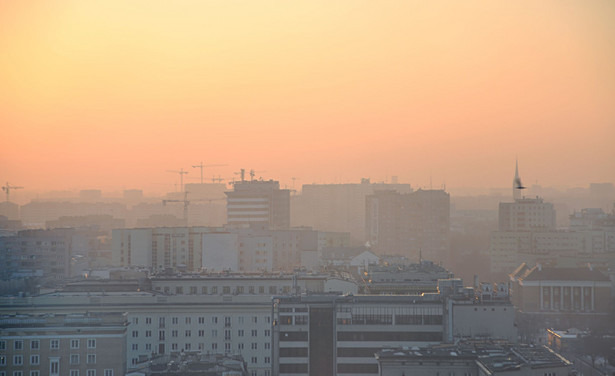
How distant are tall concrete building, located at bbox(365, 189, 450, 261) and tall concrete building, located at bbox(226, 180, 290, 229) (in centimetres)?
508

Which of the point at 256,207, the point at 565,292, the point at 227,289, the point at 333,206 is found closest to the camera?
the point at 227,289

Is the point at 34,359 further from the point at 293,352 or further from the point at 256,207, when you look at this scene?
the point at 256,207

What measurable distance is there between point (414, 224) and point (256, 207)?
801cm

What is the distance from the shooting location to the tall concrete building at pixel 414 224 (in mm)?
46219

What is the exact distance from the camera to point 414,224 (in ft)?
157

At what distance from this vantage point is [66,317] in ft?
46.7

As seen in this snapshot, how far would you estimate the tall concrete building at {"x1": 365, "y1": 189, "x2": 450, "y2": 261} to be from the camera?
46219 millimetres

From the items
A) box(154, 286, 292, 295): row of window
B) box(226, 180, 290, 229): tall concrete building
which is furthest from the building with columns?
box(226, 180, 290, 229): tall concrete building

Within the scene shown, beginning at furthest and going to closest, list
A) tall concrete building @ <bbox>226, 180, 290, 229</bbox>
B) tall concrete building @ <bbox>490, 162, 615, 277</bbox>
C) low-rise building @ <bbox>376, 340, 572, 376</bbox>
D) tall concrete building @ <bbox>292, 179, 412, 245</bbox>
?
tall concrete building @ <bbox>292, 179, 412, 245</bbox> < tall concrete building @ <bbox>226, 180, 290, 229</bbox> < tall concrete building @ <bbox>490, 162, 615, 277</bbox> < low-rise building @ <bbox>376, 340, 572, 376</bbox>

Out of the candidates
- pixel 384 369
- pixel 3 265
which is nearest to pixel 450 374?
pixel 384 369

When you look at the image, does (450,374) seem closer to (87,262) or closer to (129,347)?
(129,347)

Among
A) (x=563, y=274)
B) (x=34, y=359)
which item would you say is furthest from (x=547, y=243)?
(x=34, y=359)

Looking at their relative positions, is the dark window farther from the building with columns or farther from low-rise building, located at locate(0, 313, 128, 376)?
the building with columns

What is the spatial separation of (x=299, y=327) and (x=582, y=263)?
21.1m
